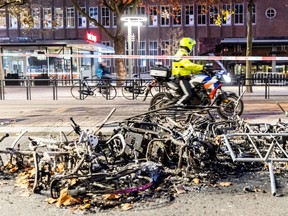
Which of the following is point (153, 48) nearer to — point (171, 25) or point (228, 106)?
point (171, 25)

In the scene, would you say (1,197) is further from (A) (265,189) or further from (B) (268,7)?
(B) (268,7)

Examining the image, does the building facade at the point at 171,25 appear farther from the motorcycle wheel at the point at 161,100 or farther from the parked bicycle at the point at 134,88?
the motorcycle wheel at the point at 161,100

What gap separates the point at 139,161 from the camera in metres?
6.16

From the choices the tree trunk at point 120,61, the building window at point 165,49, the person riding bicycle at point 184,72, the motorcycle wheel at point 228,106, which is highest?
the building window at point 165,49

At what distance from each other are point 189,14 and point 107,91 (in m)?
34.8

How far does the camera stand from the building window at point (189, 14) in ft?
169

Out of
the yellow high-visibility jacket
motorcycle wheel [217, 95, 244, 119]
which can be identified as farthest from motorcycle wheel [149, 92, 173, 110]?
motorcycle wheel [217, 95, 244, 119]

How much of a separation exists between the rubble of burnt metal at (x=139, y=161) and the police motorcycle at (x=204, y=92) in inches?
131

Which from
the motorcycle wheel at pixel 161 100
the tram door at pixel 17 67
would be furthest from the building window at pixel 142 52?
the motorcycle wheel at pixel 161 100

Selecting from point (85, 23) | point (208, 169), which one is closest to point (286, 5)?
point (85, 23)

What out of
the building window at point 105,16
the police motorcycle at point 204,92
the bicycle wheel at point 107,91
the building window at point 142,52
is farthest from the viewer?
the building window at point 105,16

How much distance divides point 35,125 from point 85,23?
4428cm

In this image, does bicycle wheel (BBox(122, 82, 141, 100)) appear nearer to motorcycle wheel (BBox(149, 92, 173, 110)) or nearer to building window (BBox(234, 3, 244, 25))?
motorcycle wheel (BBox(149, 92, 173, 110))

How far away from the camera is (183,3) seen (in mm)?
50969
